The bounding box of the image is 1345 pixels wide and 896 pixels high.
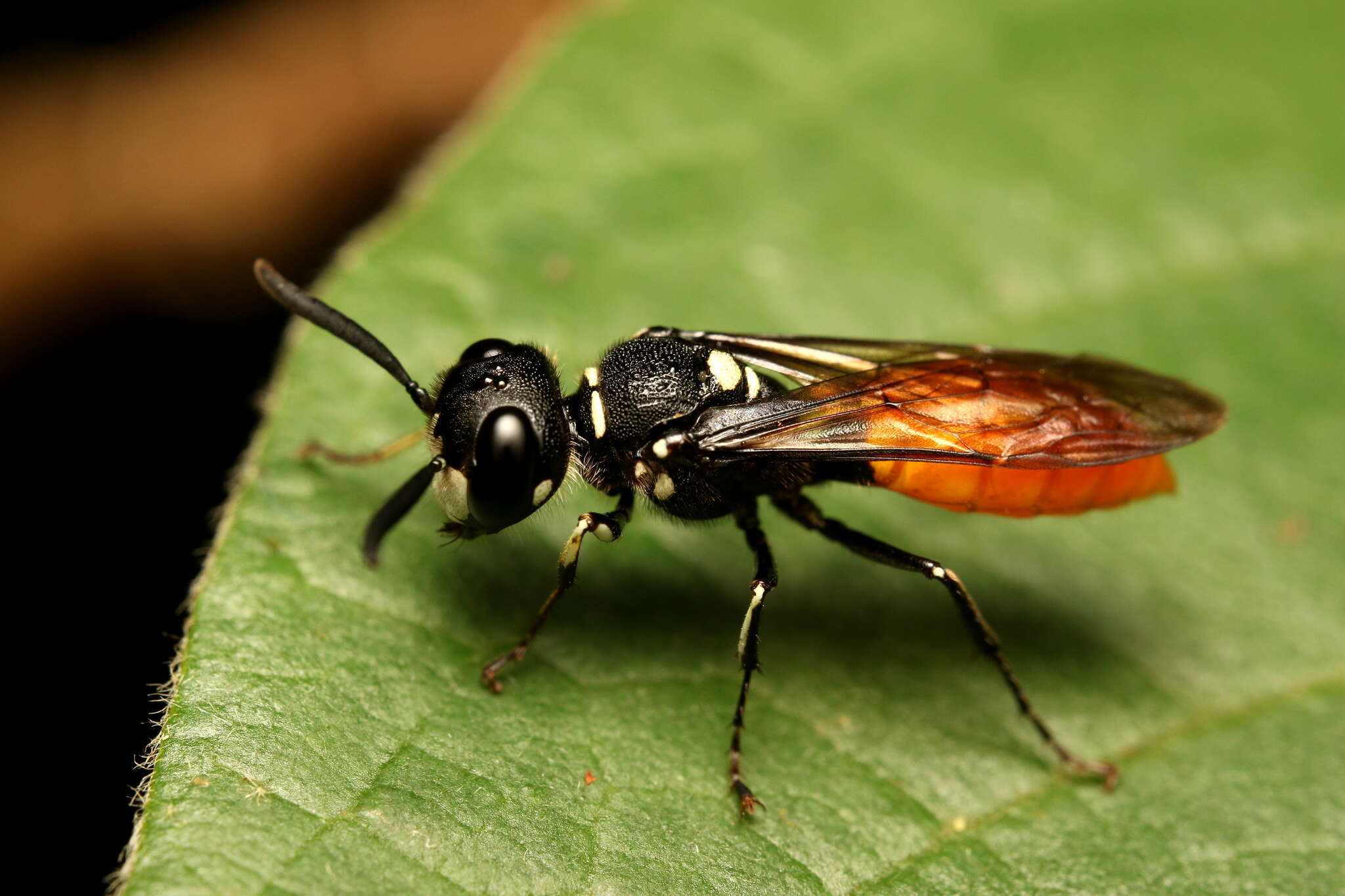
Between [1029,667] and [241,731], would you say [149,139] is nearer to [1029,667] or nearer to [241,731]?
[241,731]

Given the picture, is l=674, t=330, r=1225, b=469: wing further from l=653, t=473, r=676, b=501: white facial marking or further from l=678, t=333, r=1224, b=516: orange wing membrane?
l=653, t=473, r=676, b=501: white facial marking

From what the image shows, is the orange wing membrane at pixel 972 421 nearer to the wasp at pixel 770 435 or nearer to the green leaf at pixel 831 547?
the wasp at pixel 770 435

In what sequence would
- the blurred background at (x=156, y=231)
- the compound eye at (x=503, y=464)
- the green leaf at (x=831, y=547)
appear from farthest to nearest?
the blurred background at (x=156, y=231) → the compound eye at (x=503, y=464) → the green leaf at (x=831, y=547)

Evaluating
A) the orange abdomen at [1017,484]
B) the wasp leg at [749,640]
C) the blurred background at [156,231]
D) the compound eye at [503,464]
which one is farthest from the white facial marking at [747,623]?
the blurred background at [156,231]

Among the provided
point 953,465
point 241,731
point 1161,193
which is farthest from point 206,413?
point 1161,193

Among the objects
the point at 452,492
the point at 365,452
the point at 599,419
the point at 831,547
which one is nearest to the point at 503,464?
the point at 452,492

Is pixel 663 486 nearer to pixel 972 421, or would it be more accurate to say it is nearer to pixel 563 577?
pixel 563 577
